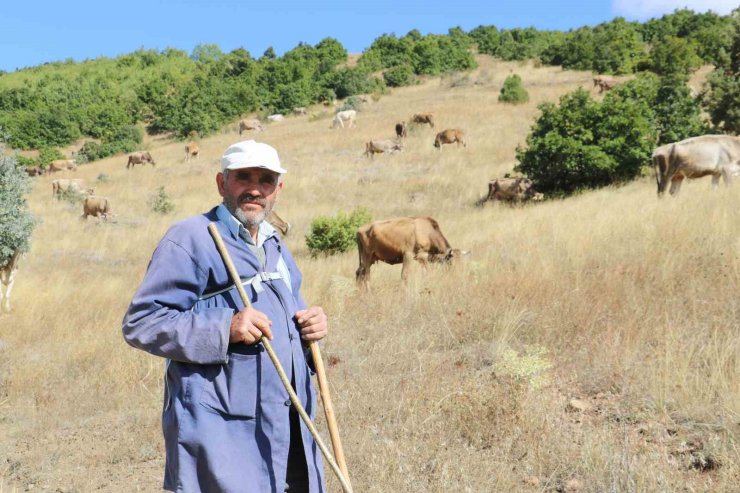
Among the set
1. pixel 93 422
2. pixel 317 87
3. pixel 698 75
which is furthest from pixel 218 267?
pixel 317 87

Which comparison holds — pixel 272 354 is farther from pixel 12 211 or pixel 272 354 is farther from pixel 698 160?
pixel 698 160

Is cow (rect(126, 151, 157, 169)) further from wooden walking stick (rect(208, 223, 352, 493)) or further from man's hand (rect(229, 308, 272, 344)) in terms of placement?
man's hand (rect(229, 308, 272, 344))

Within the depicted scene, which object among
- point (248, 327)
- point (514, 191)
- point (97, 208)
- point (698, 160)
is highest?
point (248, 327)

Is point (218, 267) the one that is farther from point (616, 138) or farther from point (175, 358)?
point (616, 138)

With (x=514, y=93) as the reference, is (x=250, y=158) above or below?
below

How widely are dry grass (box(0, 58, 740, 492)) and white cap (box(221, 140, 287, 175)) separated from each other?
2.26 meters

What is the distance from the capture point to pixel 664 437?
396 centimetres

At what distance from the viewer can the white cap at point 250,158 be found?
2.48m

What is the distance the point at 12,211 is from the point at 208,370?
9012mm

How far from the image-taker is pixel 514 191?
1867 centimetres

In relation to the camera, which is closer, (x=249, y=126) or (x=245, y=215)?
(x=245, y=215)

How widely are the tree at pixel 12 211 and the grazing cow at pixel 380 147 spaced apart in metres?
19.7

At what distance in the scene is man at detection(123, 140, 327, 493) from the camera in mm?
2260

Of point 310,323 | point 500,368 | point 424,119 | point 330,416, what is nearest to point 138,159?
point 424,119
